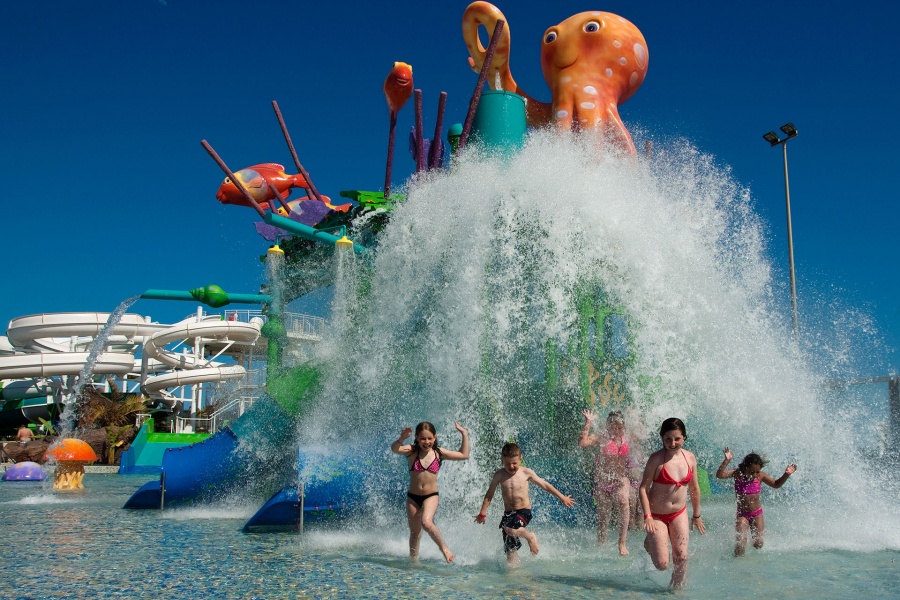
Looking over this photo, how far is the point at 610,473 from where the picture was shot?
6234 millimetres

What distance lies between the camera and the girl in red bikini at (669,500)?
4.55 metres

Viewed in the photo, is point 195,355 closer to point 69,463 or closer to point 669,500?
point 69,463

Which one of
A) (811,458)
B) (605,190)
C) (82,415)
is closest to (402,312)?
(605,190)

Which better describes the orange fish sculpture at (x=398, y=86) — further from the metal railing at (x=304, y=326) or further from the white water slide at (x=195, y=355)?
the white water slide at (x=195, y=355)

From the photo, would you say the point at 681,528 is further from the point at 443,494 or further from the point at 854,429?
the point at 854,429

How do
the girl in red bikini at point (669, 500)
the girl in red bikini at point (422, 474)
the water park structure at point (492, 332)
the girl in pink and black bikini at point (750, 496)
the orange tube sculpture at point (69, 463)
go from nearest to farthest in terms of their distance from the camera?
the girl in red bikini at point (669, 500) → the girl in red bikini at point (422, 474) → the girl in pink and black bikini at point (750, 496) → the water park structure at point (492, 332) → the orange tube sculpture at point (69, 463)

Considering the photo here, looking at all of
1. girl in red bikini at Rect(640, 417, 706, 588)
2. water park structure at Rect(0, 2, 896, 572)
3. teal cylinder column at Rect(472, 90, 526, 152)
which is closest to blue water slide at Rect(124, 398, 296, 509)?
water park structure at Rect(0, 2, 896, 572)

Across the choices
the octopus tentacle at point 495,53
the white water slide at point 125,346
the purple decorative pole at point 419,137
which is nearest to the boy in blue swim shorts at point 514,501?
the purple decorative pole at point 419,137

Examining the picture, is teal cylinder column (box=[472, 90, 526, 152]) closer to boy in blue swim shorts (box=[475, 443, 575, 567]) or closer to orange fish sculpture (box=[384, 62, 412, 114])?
orange fish sculpture (box=[384, 62, 412, 114])

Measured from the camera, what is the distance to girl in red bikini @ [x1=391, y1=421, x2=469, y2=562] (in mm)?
5469

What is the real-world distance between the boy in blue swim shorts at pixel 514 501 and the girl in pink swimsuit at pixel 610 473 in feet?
3.05

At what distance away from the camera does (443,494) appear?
648 centimetres

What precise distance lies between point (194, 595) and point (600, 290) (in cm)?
440

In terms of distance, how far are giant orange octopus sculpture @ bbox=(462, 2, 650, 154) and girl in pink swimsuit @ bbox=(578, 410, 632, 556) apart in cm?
510
